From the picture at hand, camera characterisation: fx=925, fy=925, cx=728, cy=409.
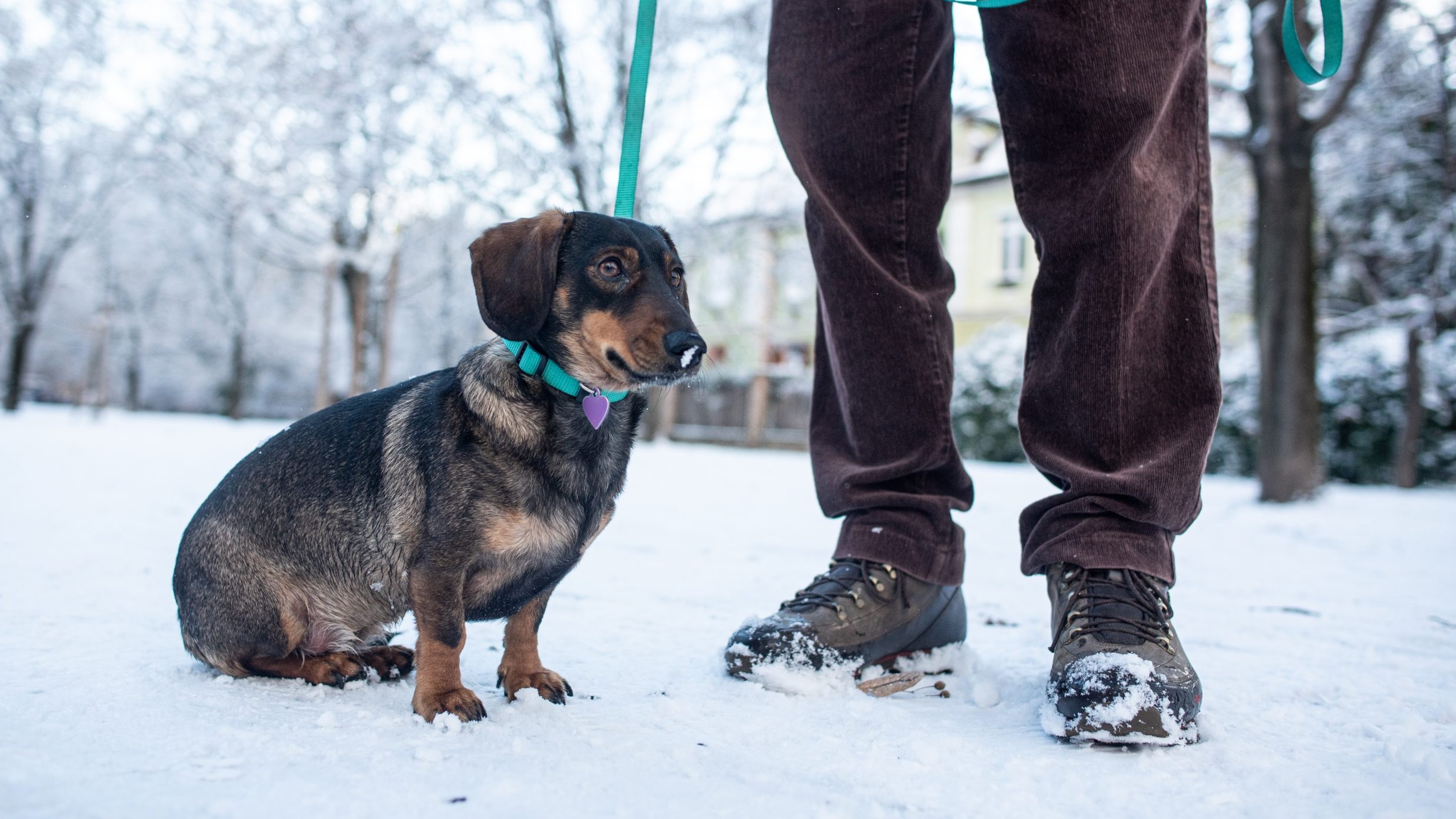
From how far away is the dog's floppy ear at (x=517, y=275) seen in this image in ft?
5.67

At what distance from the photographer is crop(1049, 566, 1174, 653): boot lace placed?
5.23 ft

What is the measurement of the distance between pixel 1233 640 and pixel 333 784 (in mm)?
2091

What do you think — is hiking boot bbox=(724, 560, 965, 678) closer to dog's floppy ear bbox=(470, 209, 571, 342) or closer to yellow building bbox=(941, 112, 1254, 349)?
dog's floppy ear bbox=(470, 209, 571, 342)

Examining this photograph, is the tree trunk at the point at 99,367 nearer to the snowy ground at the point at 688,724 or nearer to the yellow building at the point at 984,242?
the yellow building at the point at 984,242

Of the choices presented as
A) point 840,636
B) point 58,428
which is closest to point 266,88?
point 58,428

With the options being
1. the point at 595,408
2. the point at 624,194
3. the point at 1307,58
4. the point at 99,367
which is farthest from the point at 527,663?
the point at 99,367

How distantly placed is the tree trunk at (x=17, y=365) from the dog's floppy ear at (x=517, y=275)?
22323mm

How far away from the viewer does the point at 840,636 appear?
1.84 metres

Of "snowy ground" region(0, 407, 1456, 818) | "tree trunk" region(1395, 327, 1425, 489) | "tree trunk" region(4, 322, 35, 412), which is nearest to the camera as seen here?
"snowy ground" region(0, 407, 1456, 818)

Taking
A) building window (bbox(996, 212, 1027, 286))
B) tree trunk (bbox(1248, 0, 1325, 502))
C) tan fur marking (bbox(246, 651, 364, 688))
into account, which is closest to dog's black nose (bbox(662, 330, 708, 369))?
tan fur marking (bbox(246, 651, 364, 688))

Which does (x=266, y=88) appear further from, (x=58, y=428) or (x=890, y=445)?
(x=890, y=445)

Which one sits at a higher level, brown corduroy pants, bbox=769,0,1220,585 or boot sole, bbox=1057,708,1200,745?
brown corduroy pants, bbox=769,0,1220,585

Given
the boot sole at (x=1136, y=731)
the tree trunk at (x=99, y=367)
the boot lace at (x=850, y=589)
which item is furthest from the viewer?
the tree trunk at (x=99, y=367)

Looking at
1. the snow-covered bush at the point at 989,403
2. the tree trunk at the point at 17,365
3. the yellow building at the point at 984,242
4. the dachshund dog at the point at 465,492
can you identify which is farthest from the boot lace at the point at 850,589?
the tree trunk at the point at 17,365
